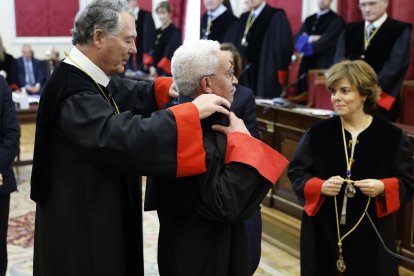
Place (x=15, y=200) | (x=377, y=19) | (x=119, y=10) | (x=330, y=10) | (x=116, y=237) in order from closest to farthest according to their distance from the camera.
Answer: (x=119, y=10) → (x=116, y=237) → (x=377, y=19) → (x=15, y=200) → (x=330, y=10)

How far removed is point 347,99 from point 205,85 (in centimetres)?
125

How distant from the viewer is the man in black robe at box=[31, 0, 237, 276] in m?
1.76

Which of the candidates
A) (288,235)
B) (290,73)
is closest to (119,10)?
(288,235)

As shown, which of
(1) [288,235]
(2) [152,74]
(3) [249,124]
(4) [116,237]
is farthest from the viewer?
(2) [152,74]

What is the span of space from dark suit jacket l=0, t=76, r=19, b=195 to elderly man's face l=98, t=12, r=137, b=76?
1.32 m

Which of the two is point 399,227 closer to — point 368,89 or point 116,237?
point 368,89

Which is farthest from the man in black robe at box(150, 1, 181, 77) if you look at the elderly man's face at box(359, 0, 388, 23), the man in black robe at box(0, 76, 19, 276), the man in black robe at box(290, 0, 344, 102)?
the man in black robe at box(0, 76, 19, 276)

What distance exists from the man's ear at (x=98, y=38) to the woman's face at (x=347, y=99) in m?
1.42

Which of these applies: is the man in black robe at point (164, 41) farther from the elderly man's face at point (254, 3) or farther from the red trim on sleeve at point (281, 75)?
the red trim on sleeve at point (281, 75)

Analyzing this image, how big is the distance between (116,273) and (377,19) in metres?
4.08

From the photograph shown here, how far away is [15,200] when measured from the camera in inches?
227

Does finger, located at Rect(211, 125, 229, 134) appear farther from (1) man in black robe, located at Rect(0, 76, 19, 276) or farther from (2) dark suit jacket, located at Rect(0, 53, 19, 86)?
(2) dark suit jacket, located at Rect(0, 53, 19, 86)

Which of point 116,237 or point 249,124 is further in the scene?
point 249,124

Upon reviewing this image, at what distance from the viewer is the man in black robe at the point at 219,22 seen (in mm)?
7477
